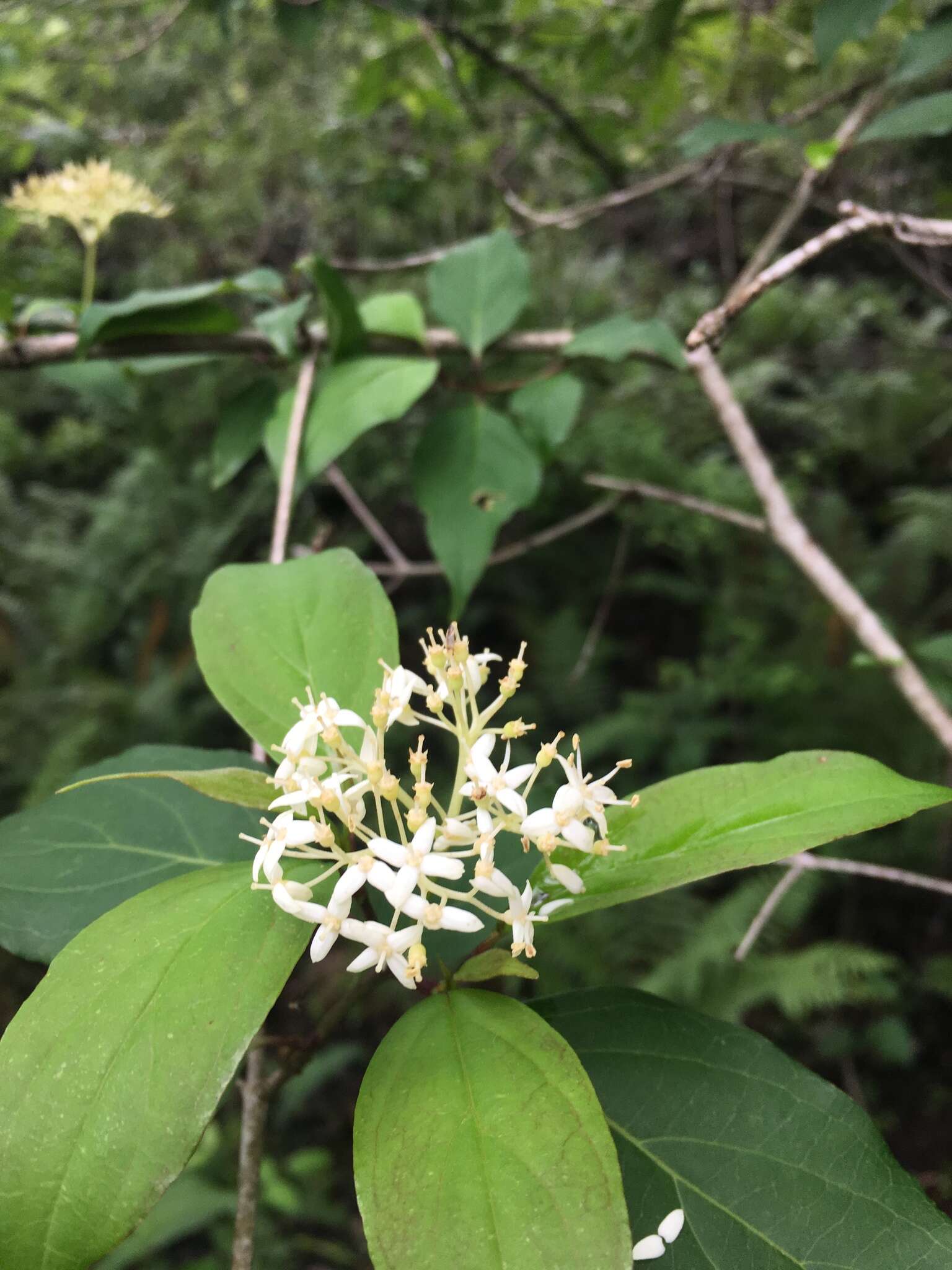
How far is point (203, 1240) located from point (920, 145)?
2759mm

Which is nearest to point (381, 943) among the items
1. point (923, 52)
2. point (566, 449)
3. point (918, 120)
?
point (918, 120)

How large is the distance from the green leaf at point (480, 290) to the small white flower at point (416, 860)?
0.76m

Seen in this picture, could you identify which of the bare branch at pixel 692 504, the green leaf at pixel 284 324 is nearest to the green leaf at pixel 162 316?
the green leaf at pixel 284 324

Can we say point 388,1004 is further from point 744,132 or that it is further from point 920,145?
point 920,145

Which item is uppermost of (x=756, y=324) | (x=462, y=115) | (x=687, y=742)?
(x=462, y=115)

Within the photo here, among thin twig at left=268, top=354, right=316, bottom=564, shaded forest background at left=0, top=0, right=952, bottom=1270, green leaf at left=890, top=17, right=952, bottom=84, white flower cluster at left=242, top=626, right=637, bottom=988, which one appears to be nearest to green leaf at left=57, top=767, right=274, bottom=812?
white flower cluster at left=242, top=626, right=637, bottom=988

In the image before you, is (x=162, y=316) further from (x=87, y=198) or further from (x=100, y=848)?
(x=100, y=848)

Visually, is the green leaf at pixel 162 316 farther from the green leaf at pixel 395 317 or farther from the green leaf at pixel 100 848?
the green leaf at pixel 100 848

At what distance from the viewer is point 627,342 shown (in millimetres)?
953

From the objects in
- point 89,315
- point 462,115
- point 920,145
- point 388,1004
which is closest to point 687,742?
point 388,1004

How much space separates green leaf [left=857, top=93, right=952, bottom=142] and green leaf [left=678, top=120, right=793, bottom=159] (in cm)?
11

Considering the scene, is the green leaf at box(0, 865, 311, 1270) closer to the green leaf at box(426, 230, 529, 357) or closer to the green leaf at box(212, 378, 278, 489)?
the green leaf at box(212, 378, 278, 489)

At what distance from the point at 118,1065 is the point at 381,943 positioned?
136 mm

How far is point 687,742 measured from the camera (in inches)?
94.0
